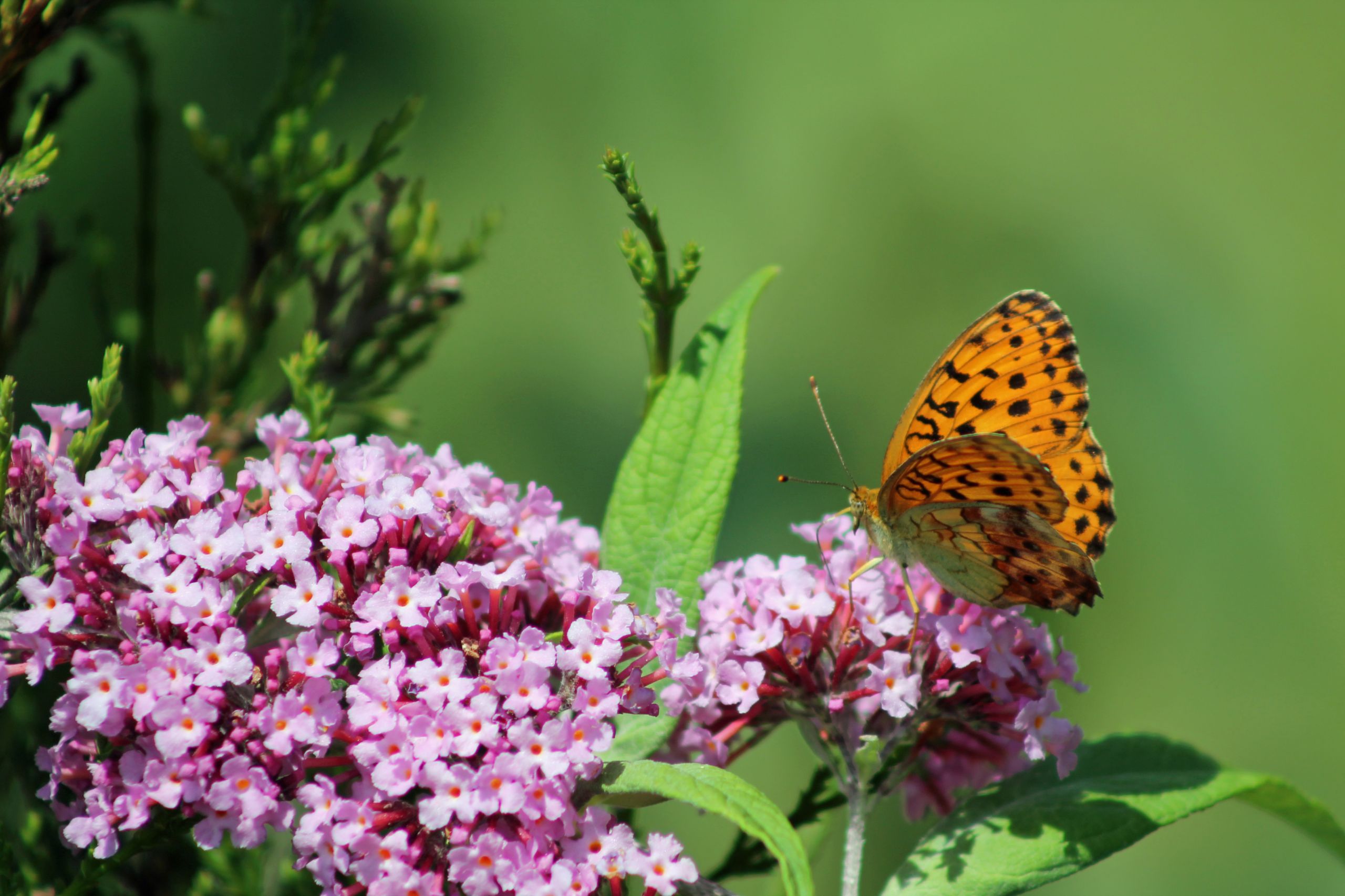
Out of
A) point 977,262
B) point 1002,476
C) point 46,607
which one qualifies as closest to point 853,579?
point 1002,476

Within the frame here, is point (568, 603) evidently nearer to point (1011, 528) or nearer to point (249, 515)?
point (249, 515)

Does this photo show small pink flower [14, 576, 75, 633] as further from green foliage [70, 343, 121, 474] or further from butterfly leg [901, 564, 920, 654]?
butterfly leg [901, 564, 920, 654]

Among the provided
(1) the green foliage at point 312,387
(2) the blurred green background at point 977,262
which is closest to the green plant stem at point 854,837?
(1) the green foliage at point 312,387

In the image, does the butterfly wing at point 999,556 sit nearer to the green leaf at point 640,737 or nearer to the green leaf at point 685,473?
the green leaf at point 685,473

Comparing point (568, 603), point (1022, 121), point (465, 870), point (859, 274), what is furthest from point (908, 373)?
point (465, 870)

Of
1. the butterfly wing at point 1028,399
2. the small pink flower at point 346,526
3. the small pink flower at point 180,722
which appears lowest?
the small pink flower at point 180,722

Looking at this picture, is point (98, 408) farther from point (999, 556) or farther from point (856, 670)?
point (999, 556)

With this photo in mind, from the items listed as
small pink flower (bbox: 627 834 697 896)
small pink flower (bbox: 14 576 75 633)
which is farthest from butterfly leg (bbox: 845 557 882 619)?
small pink flower (bbox: 14 576 75 633)
